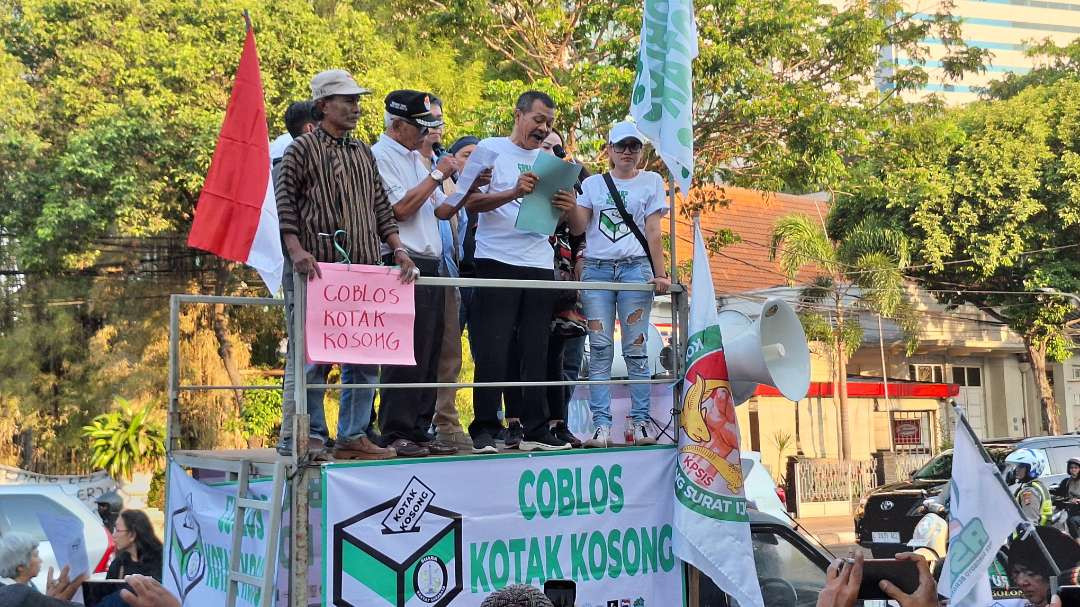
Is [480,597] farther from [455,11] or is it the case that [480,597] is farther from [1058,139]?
[1058,139]

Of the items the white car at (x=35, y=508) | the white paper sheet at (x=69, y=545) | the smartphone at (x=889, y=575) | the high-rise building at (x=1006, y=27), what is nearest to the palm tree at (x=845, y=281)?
the white car at (x=35, y=508)

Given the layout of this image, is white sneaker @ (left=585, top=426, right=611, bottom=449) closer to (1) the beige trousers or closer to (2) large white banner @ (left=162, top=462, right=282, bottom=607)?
(1) the beige trousers

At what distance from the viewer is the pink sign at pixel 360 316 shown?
4.90 meters

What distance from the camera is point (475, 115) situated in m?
17.7

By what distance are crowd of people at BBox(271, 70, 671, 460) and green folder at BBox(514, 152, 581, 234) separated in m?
0.05

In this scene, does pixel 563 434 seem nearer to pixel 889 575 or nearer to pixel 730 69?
pixel 889 575

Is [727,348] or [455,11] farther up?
[455,11]

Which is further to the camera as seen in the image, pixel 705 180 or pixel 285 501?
pixel 705 180

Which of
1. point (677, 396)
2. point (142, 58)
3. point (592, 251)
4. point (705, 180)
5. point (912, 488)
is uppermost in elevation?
point (142, 58)

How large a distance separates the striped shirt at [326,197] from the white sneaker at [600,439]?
1415mm

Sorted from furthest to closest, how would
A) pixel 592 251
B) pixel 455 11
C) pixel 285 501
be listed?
pixel 455 11, pixel 592 251, pixel 285 501

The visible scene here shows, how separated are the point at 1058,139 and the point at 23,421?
23.1 metres

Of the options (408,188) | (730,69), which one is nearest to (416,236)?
(408,188)

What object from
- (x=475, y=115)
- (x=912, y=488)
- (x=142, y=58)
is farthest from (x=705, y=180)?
(x=142, y=58)
